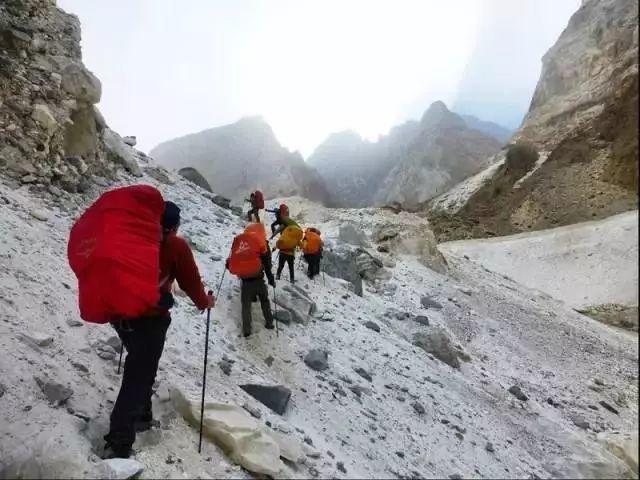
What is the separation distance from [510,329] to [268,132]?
87.4m

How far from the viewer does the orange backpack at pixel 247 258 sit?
8.60m

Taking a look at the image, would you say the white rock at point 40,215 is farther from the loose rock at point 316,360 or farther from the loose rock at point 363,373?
the loose rock at point 363,373

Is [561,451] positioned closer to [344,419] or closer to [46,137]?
[344,419]

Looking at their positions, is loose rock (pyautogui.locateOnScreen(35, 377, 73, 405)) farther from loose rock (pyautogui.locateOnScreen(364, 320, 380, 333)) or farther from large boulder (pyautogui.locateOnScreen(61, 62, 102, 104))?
large boulder (pyautogui.locateOnScreen(61, 62, 102, 104))

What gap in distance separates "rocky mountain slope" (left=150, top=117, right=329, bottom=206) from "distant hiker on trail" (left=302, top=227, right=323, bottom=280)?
209 ft

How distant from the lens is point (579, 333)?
61.1 feet

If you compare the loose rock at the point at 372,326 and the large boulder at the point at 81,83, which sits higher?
the large boulder at the point at 81,83

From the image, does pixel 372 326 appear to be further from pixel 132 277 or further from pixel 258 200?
pixel 132 277

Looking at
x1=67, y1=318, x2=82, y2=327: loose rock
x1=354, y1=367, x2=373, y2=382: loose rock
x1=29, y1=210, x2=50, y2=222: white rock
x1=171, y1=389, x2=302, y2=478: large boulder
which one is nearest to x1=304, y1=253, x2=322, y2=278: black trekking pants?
x1=354, y1=367, x2=373, y2=382: loose rock

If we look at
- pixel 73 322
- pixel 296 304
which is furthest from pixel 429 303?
pixel 73 322

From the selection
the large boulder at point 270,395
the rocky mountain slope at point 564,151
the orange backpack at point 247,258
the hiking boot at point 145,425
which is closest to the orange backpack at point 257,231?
the orange backpack at point 247,258

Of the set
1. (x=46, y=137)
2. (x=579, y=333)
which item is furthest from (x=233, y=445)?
(x=579, y=333)

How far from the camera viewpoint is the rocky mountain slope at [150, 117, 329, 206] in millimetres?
82625

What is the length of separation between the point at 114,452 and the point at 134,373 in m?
0.68
